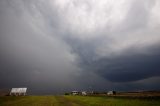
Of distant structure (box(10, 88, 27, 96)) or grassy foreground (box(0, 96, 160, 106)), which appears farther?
distant structure (box(10, 88, 27, 96))

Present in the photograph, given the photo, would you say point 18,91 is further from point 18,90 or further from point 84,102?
point 84,102

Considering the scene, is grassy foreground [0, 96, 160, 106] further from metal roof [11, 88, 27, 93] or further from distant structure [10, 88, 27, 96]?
metal roof [11, 88, 27, 93]

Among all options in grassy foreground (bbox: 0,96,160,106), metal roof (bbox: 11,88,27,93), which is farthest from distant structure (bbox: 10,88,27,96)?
grassy foreground (bbox: 0,96,160,106)

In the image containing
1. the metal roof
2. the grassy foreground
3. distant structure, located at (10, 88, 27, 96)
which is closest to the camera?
the grassy foreground

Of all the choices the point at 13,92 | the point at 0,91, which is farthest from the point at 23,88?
the point at 0,91

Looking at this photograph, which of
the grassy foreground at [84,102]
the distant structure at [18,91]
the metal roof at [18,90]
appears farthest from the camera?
the metal roof at [18,90]

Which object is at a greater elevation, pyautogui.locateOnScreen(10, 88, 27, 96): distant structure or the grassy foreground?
pyautogui.locateOnScreen(10, 88, 27, 96): distant structure

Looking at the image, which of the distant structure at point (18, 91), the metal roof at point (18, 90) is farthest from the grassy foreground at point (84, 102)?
the metal roof at point (18, 90)

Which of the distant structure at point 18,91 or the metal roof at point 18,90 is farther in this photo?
the metal roof at point 18,90

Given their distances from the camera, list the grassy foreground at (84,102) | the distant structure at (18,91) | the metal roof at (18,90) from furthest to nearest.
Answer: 1. the metal roof at (18,90)
2. the distant structure at (18,91)
3. the grassy foreground at (84,102)

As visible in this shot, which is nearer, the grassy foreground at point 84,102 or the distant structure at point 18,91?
the grassy foreground at point 84,102

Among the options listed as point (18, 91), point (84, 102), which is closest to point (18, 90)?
point (18, 91)

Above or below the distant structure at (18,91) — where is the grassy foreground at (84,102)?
below

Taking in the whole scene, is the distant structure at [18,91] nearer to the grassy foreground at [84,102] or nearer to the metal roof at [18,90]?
the metal roof at [18,90]
